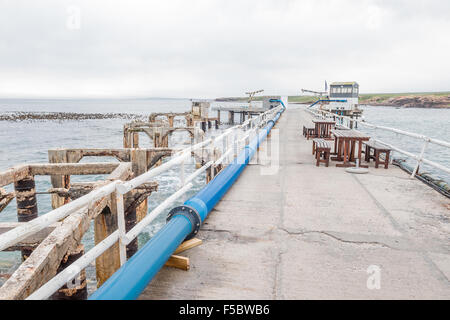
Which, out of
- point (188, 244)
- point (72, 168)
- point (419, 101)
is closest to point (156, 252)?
point (188, 244)

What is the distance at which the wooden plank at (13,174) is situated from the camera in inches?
269

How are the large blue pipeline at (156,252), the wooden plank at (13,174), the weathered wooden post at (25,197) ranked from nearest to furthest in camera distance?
the large blue pipeline at (156,252)
the wooden plank at (13,174)
the weathered wooden post at (25,197)

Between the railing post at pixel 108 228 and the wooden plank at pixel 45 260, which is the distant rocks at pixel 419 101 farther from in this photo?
the wooden plank at pixel 45 260

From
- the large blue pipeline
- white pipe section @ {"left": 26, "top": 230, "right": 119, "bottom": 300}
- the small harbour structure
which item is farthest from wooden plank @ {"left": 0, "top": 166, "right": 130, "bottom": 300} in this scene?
the small harbour structure

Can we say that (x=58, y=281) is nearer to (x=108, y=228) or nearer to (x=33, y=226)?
(x=33, y=226)

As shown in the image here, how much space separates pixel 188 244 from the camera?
135 inches

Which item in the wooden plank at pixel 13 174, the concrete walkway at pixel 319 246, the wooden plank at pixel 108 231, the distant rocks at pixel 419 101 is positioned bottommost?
the wooden plank at pixel 108 231

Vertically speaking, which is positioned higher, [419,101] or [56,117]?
[419,101]

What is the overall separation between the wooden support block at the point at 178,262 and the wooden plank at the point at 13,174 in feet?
18.8

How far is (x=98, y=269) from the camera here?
6562mm

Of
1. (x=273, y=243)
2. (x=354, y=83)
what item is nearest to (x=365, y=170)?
(x=273, y=243)

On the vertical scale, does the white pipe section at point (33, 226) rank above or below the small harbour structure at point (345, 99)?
below

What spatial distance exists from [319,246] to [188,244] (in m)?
Result: 1.55

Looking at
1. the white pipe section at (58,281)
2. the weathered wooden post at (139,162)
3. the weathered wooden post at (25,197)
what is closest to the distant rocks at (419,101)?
the weathered wooden post at (139,162)
